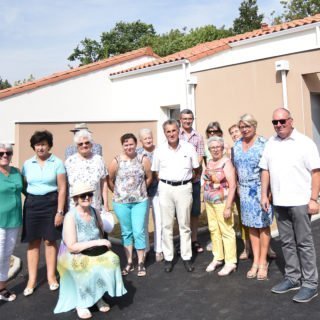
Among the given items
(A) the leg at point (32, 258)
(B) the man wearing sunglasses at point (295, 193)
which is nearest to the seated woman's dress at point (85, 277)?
(A) the leg at point (32, 258)

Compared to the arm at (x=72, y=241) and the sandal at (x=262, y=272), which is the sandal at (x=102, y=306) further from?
the sandal at (x=262, y=272)

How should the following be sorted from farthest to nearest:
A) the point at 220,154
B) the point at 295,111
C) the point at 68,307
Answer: the point at 295,111 < the point at 220,154 < the point at 68,307

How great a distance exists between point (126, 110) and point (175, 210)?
9463 millimetres

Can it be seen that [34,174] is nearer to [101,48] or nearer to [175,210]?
[175,210]

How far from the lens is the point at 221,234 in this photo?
4539 mm

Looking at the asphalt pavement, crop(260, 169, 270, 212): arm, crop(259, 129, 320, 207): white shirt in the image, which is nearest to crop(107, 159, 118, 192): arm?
the asphalt pavement

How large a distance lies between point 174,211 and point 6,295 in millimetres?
2201

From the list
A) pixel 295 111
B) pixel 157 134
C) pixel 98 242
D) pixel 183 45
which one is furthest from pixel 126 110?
pixel 183 45

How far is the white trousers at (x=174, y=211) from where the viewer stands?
176 inches

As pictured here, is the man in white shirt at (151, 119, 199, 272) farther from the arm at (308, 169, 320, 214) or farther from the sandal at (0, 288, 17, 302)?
the sandal at (0, 288, 17, 302)

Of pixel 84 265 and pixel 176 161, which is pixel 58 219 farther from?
pixel 176 161

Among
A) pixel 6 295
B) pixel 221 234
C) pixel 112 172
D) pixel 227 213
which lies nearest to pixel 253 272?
pixel 221 234

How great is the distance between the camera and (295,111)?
351 inches

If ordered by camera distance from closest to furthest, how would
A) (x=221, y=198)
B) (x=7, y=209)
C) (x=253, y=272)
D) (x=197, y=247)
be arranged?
(x=7, y=209) → (x=253, y=272) → (x=221, y=198) → (x=197, y=247)
